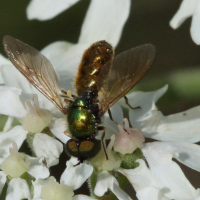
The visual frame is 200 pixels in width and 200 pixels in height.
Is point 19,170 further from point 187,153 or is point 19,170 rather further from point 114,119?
point 187,153

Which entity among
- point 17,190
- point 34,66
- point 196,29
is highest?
point 196,29

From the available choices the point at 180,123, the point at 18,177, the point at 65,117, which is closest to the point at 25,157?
the point at 18,177

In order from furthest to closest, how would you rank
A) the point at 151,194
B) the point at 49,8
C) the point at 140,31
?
1. the point at 140,31
2. the point at 49,8
3. the point at 151,194

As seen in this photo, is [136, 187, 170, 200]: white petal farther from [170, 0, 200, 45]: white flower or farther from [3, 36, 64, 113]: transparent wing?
[170, 0, 200, 45]: white flower

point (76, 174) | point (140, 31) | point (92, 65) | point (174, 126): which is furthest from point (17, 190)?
point (140, 31)

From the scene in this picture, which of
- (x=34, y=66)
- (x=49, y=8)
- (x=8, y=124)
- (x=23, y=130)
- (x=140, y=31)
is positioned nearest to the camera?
(x=34, y=66)

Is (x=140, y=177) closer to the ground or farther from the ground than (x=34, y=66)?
closer to the ground

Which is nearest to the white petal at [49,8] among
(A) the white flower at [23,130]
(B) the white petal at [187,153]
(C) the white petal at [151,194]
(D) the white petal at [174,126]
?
(A) the white flower at [23,130]
